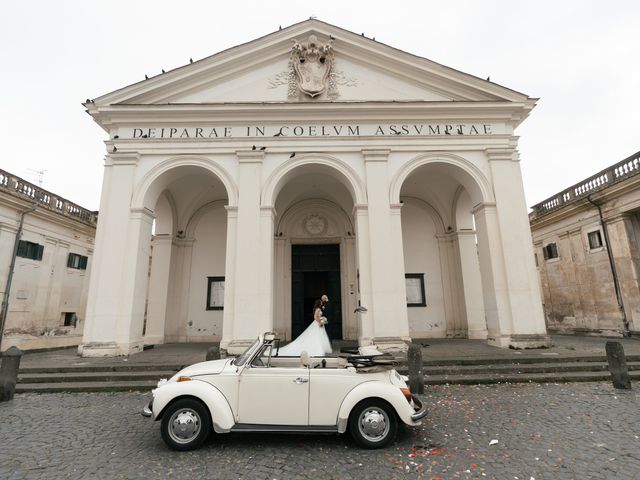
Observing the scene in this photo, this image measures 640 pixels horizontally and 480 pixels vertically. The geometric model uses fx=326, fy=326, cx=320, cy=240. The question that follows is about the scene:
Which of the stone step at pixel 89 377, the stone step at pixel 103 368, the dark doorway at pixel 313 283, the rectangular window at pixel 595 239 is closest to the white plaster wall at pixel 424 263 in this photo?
the dark doorway at pixel 313 283

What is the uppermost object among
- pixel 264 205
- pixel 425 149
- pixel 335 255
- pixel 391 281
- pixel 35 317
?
pixel 425 149

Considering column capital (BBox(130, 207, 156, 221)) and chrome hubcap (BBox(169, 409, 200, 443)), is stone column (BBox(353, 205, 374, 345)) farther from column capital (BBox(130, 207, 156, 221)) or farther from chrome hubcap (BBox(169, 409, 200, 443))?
column capital (BBox(130, 207, 156, 221))

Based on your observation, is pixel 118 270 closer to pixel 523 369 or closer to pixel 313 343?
pixel 313 343

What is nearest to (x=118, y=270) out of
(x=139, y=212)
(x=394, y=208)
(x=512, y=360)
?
(x=139, y=212)

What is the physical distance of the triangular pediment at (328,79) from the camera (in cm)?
1089

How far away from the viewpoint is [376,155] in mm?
10508

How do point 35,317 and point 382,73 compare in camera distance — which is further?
point 35,317

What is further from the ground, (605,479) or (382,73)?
(382,73)

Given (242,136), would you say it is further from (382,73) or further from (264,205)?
(382,73)

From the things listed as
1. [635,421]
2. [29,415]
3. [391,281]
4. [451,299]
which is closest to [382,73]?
[391,281]

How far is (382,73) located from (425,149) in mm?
3191

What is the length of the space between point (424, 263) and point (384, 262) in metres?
4.52

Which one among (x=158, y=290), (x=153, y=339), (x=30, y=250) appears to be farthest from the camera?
(x=30, y=250)

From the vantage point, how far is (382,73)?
448 inches
